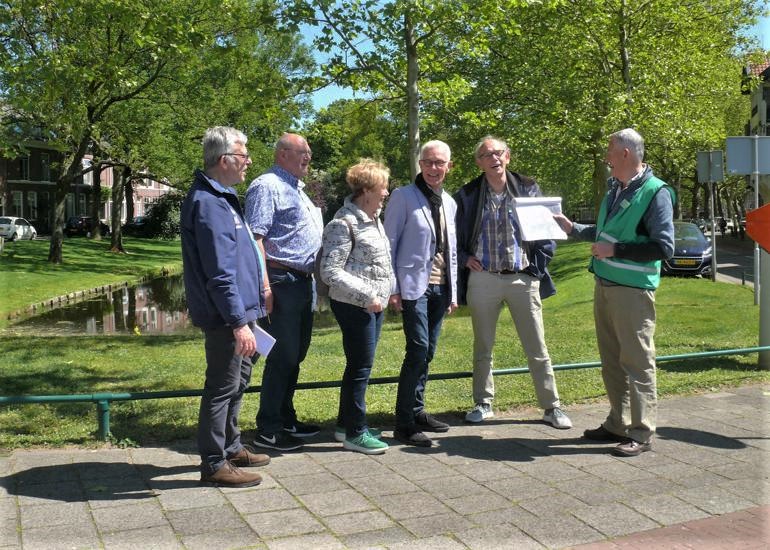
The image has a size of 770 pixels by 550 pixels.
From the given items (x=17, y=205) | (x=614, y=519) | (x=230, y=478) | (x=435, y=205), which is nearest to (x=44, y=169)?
(x=17, y=205)

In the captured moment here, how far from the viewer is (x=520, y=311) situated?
5691mm

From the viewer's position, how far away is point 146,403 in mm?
6469

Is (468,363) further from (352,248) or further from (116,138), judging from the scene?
(116,138)

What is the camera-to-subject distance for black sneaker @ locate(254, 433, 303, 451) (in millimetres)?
5160

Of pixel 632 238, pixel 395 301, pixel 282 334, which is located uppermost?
pixel 632 238

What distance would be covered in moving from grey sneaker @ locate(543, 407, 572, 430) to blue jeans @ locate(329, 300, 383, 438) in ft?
4.99

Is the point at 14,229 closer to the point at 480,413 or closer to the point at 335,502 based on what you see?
the point at 480,413

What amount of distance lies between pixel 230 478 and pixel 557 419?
2579mm

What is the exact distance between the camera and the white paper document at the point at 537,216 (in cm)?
538

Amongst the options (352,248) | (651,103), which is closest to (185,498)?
(352,248)

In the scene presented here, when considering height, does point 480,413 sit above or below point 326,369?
above

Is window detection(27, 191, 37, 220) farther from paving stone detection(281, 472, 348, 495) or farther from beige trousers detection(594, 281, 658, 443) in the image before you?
beige trousers detection(594, 281, 658, 443)

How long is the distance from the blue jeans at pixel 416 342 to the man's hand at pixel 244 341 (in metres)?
1.37

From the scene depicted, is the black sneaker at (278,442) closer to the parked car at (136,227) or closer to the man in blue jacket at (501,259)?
the man in blue jacket at (501,259)
